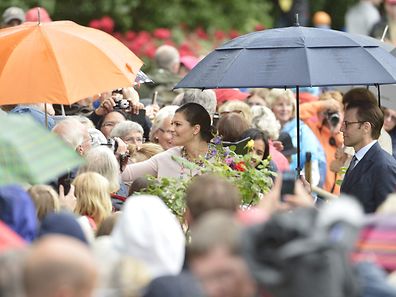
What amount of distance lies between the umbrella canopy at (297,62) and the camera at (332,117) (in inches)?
143

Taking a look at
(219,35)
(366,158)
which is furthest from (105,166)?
(219,35)

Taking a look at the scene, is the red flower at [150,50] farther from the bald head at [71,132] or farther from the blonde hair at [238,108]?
the bald head at [71,132]

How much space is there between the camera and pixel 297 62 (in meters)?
9.84

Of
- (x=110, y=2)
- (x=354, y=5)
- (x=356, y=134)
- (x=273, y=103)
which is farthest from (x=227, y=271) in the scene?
(x=354, y=5)

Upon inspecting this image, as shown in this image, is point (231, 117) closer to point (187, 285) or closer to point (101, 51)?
point (101, 51)

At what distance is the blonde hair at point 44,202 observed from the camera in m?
7.92

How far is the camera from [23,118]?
6.61m


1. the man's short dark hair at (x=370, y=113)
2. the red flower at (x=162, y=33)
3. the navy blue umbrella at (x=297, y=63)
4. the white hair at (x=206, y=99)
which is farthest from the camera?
the red flower at (x=162, y=33)

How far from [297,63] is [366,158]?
0.78 metres

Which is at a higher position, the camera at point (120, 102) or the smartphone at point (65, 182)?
the smartphone at point (65, 182)

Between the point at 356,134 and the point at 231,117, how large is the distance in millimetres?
1718

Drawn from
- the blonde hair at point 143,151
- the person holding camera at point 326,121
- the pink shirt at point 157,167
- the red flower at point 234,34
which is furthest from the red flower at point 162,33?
the pink shirt at point 157,167

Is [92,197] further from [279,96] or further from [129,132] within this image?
[279,96]

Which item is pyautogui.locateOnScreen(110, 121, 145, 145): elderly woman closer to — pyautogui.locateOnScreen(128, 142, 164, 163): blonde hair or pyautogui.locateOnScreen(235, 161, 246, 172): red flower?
pyautogui.locateOnScreen(128, 142, 164, 163): blonde hair
